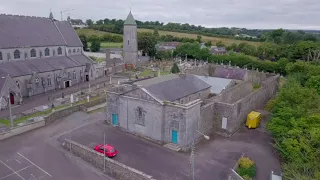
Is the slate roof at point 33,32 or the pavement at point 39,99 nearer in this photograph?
the pavement at point 39,99

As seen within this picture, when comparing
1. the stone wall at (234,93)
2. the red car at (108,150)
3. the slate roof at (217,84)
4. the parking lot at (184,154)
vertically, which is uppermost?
the slate roof at (217,84)

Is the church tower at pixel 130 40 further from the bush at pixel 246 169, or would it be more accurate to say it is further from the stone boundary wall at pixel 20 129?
the bush at pixel 246 169

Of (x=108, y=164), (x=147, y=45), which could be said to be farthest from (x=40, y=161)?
(x=147, y=45)

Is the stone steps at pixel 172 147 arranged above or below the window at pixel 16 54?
below

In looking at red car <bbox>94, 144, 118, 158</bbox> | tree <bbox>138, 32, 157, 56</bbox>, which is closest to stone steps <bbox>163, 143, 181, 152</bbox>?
red car <bbox>94, 144, 118, 158</bbox>

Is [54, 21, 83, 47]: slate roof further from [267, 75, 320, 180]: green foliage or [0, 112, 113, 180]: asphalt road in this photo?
[267, 75, 320, 180]: green foliage

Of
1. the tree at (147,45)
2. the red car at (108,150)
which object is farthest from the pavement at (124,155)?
the tree at (147,45)

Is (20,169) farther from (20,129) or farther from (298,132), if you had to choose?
(298,132)

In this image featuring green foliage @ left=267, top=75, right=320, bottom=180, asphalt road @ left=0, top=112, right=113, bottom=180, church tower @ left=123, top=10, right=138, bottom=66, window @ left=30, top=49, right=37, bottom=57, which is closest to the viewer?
green foliage @ left=267, top=75, right=320, bottom=180
